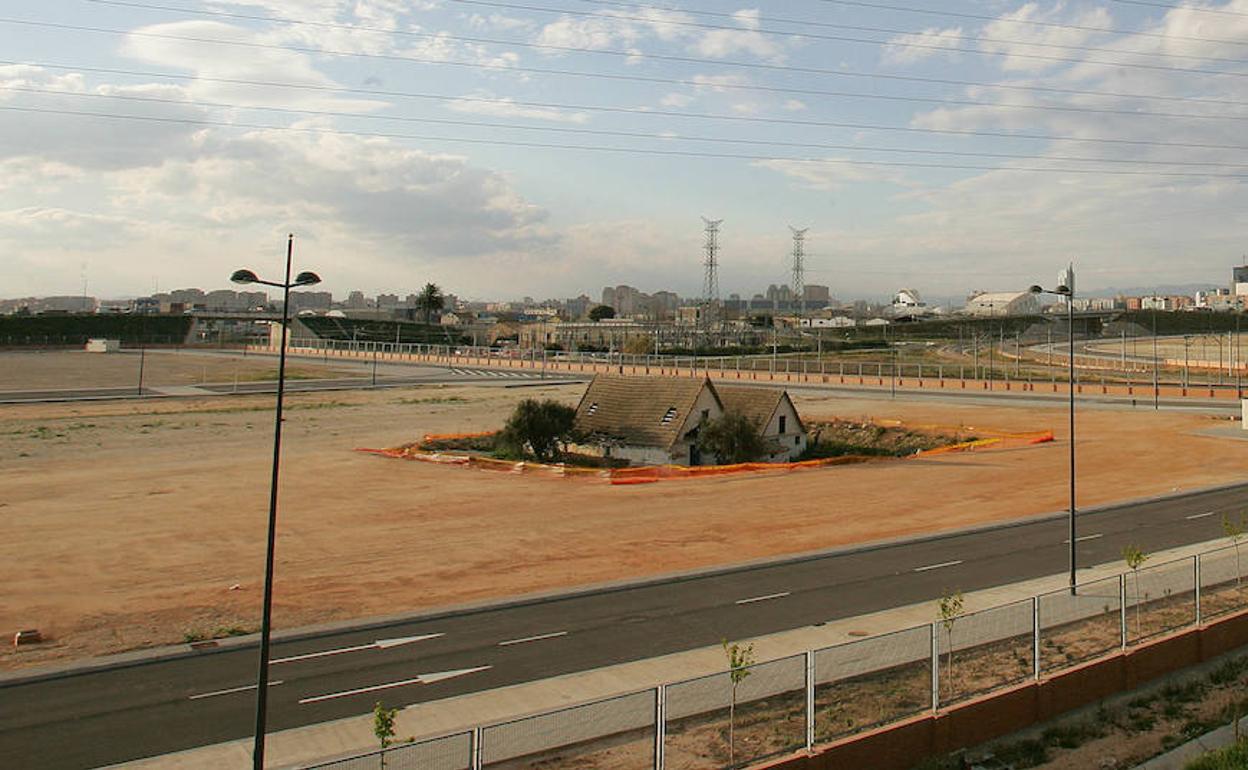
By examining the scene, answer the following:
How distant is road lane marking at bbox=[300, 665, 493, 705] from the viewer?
16281 mm

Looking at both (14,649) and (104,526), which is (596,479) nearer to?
(104,526)

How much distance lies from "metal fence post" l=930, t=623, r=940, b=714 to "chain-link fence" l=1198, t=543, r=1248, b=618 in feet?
28.3

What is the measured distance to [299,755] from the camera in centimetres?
1380

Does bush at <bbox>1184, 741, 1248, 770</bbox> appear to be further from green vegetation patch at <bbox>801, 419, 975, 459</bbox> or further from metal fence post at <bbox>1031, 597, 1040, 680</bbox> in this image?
green vegetation patch at <bbox>801, 419, 975, 459</bbox>

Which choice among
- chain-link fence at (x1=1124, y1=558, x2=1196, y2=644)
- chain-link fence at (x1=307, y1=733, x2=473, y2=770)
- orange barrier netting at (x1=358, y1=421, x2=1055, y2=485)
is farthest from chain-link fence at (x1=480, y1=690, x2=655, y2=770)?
orange barrier netting at (x1=358, y1=421, x2=1055, y2=485)

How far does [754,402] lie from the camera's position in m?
56.3

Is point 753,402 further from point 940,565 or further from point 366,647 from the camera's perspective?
point 366,647

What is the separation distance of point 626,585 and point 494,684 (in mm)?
7632

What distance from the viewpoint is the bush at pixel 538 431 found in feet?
170

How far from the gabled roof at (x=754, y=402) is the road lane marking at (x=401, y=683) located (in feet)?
125

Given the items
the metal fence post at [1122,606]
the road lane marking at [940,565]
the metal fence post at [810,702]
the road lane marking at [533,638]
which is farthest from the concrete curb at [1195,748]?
the road lane marking at [533,638]

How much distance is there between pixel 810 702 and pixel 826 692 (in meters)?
0.65

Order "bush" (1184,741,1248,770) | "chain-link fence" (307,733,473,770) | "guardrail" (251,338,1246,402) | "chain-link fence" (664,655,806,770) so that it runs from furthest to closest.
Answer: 1. "guardrail" (251,338,1246,402)
2. "bush" (1184,741,1248,770)
3. "chain-link fence" (664,655,806,770)
4. "chain-link fence" (307,733,473,770)

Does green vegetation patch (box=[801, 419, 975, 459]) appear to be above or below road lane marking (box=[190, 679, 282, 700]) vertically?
above
